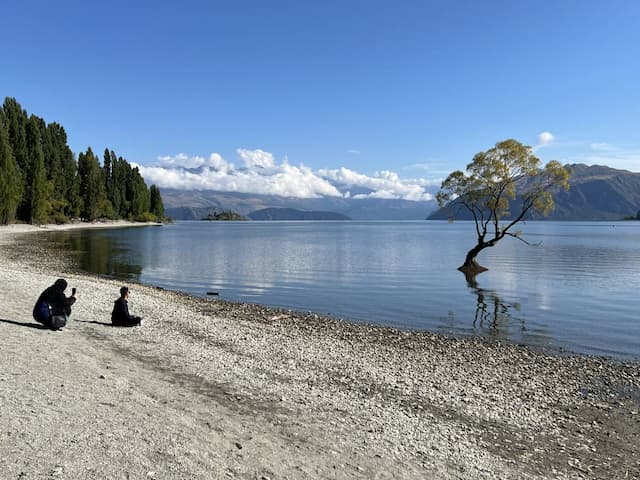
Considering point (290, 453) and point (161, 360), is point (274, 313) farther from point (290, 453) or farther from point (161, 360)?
point (290, 453)

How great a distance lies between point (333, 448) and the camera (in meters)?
11.0

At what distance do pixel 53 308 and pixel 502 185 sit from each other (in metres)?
54.3

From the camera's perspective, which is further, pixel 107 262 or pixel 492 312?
pixel 107 262

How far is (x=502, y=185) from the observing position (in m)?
60.5

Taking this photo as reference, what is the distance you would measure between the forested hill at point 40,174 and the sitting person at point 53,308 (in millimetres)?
111248

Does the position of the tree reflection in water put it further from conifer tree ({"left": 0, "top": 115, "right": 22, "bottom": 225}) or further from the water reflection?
conifer tree ({"left": 0, "top": 115, "right": 22, "bottom": 225})

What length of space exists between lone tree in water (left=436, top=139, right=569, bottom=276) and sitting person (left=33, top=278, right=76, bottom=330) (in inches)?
1896

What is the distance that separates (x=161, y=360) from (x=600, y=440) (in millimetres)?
14211

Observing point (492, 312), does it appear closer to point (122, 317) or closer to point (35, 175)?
point (122, 317)

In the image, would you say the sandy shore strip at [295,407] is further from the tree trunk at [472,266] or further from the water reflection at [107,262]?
the tree trunk at [472,266]

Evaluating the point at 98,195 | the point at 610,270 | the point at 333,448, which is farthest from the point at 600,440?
the point at 98,195

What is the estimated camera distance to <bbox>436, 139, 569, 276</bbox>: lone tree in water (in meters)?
58.0

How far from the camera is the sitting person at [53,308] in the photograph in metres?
19.3

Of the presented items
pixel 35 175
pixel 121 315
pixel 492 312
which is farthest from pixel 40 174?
pixel 492 312
